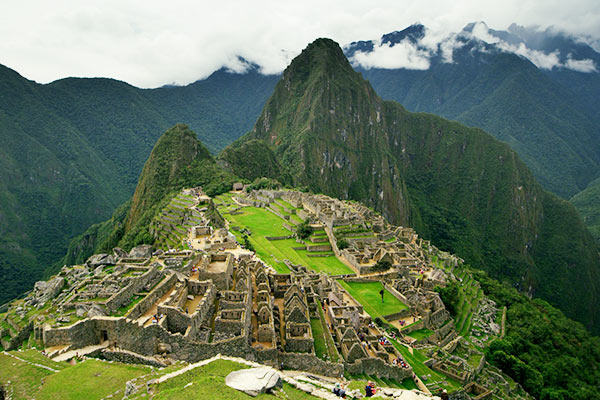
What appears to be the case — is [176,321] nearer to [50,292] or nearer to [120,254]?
[50,292]

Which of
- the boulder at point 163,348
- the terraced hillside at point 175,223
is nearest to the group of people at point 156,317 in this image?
the boulder at point 163,348

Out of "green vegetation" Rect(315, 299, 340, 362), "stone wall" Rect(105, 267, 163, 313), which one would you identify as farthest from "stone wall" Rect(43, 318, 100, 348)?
"green vegetation" Rect(315, 299, 340, 362)

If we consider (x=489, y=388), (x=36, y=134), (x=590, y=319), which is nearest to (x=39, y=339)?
(x=489, y=388)

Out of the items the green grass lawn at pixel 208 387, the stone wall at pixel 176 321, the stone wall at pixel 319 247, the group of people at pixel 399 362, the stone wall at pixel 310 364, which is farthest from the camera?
the stone wall at pixel 319 247

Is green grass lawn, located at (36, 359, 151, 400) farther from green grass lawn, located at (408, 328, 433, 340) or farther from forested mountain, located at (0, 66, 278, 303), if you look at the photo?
forested mountain, located at (0, 66, 278, 303)

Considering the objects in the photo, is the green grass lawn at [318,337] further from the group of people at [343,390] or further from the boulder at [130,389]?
the boulder at [130,389]

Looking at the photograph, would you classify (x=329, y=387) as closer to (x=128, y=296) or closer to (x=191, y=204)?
(x=128, y=296)
